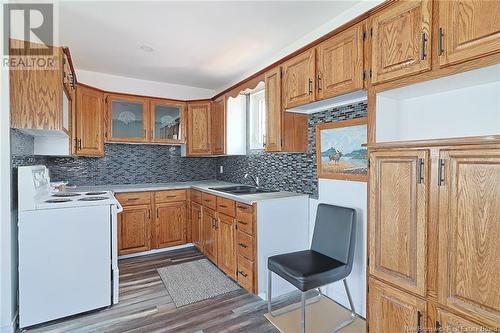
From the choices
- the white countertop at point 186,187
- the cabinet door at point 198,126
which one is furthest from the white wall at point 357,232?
the cabinet door at point 198,126

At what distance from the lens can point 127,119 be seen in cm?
365

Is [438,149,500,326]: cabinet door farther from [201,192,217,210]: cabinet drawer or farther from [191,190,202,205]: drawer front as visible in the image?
[191,190,202,205]: drawer front

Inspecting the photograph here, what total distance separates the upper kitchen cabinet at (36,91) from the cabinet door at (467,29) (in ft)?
8.79

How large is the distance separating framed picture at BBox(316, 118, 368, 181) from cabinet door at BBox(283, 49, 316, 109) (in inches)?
14.6

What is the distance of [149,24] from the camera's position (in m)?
2.29

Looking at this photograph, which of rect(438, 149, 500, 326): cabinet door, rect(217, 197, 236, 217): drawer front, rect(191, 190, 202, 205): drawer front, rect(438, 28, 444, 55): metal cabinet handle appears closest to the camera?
rect(438, 149, 500, 326): cabinet door

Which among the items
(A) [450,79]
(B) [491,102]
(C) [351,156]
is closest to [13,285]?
(C) [351,156]

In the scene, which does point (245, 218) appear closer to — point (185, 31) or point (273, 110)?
point (273, 110)

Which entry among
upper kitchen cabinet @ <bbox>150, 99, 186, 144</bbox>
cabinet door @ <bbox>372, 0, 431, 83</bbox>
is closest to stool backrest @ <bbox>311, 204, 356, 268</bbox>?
cabinet door @ <bbox>372, 0, 431, 83</bbox>

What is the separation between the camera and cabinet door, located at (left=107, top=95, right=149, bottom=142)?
3.54 metres

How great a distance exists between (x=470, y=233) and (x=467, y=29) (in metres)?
0.94

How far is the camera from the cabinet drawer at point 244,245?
95.3 inches

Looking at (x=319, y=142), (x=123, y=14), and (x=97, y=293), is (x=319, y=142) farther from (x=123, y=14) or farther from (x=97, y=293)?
(x=97, y=293)

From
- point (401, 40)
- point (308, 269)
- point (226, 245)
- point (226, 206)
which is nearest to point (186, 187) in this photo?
point (226, 206)
